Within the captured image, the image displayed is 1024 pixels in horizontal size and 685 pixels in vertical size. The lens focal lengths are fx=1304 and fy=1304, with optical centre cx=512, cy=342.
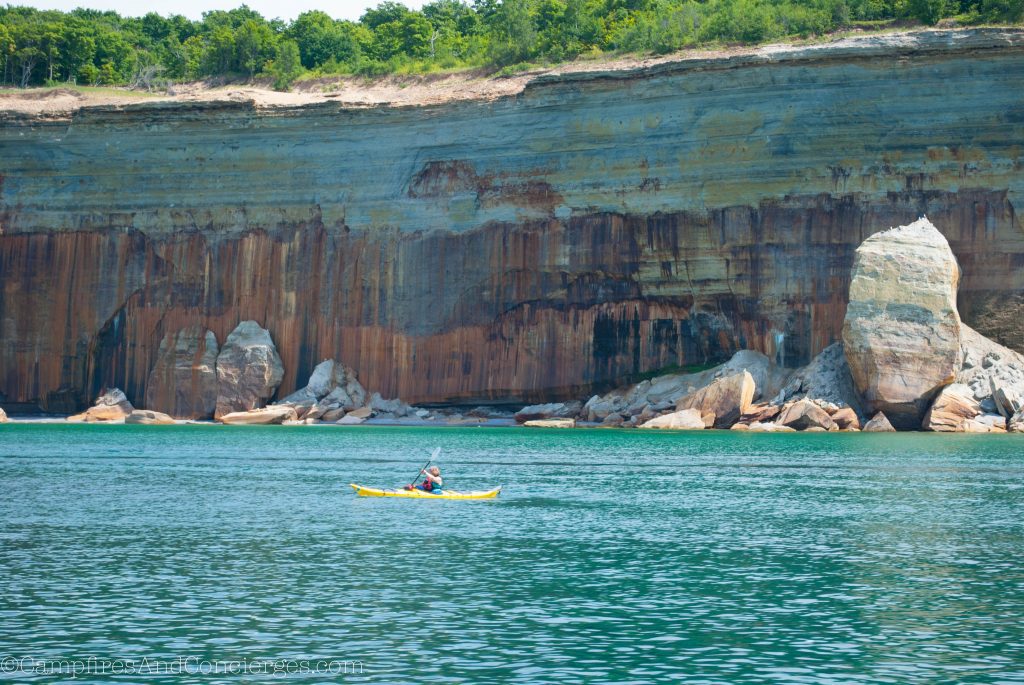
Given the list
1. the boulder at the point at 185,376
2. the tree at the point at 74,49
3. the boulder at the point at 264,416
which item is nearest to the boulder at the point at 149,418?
the boulder at the point at 185,376

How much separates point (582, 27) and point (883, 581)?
5693cm

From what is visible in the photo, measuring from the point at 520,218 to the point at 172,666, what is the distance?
162 ft

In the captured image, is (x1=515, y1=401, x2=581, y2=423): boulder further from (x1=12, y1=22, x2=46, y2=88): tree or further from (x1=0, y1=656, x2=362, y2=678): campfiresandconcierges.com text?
(x1=0, y1=656, x2=362, y2=678): campfiresandconcierges.com text

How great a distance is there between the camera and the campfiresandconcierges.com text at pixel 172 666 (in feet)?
38.8

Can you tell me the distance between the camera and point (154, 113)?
63.6 m

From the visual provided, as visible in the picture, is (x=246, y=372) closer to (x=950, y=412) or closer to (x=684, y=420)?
(x=684, y=420)

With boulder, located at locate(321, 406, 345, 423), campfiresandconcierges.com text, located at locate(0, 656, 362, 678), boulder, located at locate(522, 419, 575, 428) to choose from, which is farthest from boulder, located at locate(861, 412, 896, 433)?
campfiresandconcierges.com text, located at locate(0, 656, 362, 678)

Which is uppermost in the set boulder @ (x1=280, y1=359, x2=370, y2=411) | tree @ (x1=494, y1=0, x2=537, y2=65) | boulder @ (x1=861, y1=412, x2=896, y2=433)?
tree @ (x1=494, y1=0, x2=537, y2=65)

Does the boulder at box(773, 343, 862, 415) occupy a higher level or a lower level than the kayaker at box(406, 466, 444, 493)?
higher

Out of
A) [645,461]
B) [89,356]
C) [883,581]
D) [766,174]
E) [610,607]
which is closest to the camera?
[610,607]

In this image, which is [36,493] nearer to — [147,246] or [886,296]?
[886,296]

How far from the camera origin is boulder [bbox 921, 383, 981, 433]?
48.2 m

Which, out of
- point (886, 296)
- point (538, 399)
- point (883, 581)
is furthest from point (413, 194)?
point (883, 581)

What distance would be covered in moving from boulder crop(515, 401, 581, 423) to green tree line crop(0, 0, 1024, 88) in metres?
17.5
